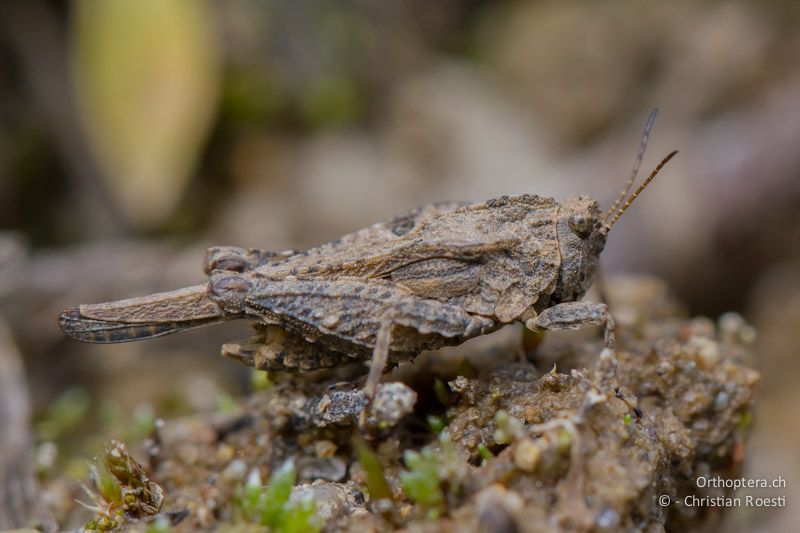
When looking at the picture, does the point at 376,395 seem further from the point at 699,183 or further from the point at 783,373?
the point at 783,373

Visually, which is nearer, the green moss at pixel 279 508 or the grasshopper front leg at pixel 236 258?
the green moss at pixel 279 508

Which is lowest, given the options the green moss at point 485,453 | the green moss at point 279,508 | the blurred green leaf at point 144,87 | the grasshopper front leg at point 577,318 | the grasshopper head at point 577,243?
the green moss at point 279,508

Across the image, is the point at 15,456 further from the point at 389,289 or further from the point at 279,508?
the point at 389,289

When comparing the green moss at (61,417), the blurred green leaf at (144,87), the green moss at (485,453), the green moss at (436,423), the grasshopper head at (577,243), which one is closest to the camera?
the green moss at (485,453)

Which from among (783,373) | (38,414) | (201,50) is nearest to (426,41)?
(201,50)

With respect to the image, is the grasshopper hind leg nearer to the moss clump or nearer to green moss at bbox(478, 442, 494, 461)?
the moss clump

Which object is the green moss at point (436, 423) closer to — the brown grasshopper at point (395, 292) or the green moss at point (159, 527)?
the brown grasshopper at point (395, 292)

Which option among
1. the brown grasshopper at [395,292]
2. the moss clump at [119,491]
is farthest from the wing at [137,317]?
the moss clump at [119,491]
